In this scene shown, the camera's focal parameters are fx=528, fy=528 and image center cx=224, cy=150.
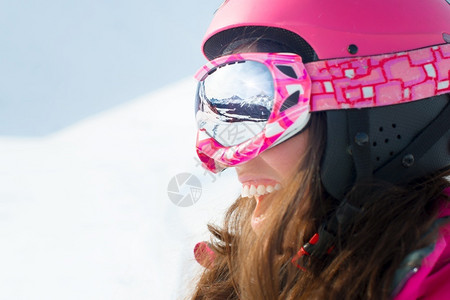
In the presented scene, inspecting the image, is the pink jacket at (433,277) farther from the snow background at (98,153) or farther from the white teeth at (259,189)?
the snow background at (98,153)

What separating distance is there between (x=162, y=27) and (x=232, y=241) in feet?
7.02

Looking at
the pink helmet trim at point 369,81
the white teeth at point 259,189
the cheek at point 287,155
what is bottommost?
the white teeth at point 259,189

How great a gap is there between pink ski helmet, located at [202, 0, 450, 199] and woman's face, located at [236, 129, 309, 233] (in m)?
0.07

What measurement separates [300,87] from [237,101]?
0.15 metres

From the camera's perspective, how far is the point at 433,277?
98cm

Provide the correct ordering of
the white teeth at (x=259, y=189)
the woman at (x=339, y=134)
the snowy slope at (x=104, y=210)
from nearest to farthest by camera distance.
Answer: the woman at (x=339, y=134)
the white teeth at (x=259, y=189)
the snowy slope at (x=104, y=210)

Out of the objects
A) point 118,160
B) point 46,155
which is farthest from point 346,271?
point 46,155

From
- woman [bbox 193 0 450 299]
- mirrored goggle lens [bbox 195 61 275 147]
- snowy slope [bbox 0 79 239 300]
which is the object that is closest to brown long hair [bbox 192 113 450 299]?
woman [bbox 193 0 450 299]

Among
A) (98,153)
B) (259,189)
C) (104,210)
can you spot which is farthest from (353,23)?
(98,153)

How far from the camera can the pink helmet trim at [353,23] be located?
1.11m

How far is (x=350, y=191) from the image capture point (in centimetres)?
106

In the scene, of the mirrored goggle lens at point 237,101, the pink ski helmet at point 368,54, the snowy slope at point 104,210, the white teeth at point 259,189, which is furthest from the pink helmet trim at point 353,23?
the snowy slope at point 104,210

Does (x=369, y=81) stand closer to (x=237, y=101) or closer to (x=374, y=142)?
(x=374, y=142)

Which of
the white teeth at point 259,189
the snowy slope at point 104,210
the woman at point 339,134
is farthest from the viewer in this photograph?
the snowy slope at point 104,210
